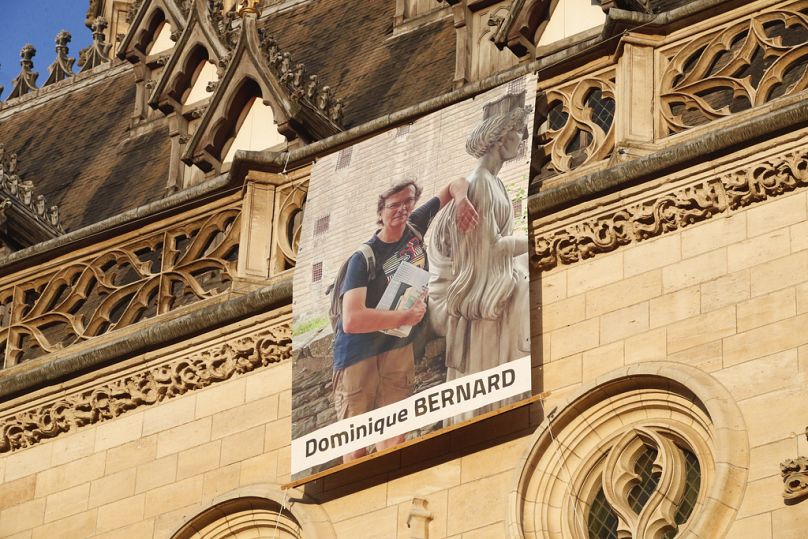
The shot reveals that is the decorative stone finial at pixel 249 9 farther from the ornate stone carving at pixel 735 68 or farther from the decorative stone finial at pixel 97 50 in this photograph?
the decorative stone finial at pixel 97 50

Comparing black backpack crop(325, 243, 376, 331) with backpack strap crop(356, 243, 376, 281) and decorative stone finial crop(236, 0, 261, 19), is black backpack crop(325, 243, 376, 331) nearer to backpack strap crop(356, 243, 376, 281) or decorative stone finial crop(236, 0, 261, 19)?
backpack strap crop(356, 243, 376, 281)

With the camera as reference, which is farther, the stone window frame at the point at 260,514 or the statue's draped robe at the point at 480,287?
the stone window frame at the point at 260,514

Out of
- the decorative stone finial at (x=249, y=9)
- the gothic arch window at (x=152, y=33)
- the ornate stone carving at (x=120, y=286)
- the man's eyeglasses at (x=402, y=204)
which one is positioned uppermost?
the gothic arch window at (x=152, y=33)

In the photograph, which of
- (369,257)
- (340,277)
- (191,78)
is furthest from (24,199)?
(369,257)

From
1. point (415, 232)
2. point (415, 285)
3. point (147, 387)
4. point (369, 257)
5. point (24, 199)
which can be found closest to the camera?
point (415, 285)

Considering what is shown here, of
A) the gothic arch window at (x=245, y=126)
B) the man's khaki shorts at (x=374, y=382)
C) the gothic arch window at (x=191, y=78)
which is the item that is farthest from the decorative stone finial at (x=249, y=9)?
the man's khaki shorts at (x=374, y=382)

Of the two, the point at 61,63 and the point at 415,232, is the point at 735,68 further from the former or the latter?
the point at 61,63

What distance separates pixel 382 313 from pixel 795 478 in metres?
3.15

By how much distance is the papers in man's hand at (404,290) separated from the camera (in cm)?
1600

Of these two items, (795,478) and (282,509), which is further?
(282,509)

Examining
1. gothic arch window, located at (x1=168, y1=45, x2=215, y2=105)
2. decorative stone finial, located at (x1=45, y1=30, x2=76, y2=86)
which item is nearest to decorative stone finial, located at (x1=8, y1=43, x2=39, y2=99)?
decorative stone finial, located at (x1=45, y1=30, x2=76, y2=86)

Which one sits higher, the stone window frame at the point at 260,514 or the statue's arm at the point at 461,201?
the statue's arm at the point at 461,201

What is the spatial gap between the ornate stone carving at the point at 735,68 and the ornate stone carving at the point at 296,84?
3.48 meters

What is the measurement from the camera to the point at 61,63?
90.1 feet
